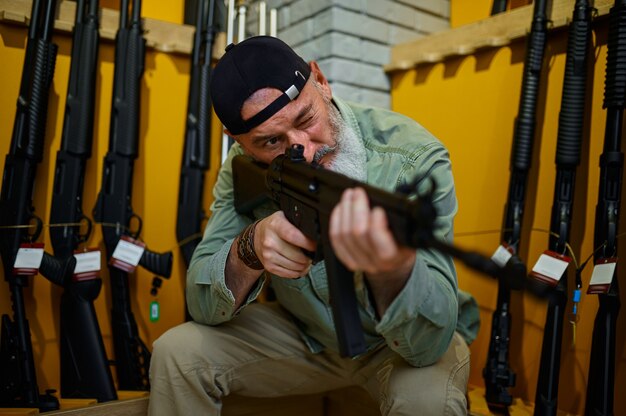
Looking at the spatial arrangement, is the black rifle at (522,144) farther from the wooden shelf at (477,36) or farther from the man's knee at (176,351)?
the man's knee at (176,351)

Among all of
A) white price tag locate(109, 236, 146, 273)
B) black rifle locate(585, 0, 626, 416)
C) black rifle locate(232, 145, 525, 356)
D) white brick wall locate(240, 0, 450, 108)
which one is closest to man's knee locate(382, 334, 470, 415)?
black rifle locate(232, 145, 525, 356)

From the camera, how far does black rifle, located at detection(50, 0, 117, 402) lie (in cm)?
161

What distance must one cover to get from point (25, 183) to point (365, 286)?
126cm

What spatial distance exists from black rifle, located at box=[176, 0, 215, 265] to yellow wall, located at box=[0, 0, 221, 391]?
3.1 inches

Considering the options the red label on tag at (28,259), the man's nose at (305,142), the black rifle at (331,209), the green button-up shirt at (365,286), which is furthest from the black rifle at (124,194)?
the man's nose at (305,142)

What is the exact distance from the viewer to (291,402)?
172 centimetres

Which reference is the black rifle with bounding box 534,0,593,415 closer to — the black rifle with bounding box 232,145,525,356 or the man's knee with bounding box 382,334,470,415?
the man's knee with bounding box 382,334,470,415

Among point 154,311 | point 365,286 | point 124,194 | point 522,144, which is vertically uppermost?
point 522,144

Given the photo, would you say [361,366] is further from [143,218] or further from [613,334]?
[143,218]

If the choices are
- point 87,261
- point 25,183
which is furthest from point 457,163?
point 25,183

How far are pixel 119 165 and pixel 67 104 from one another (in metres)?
0.26

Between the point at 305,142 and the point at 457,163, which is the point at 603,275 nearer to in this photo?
the point at 457,163

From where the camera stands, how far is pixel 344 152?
4.04ft

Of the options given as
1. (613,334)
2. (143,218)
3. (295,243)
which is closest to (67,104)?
(143,218)
